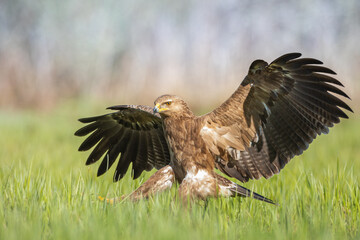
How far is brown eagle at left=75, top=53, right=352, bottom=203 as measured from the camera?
4.17 m

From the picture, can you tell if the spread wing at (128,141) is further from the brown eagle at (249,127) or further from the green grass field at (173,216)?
the brown eagle at (249,127)

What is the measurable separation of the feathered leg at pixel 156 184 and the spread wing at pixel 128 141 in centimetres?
72

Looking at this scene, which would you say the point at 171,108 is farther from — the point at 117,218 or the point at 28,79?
the point at 28,79

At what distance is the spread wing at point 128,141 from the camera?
5055mm

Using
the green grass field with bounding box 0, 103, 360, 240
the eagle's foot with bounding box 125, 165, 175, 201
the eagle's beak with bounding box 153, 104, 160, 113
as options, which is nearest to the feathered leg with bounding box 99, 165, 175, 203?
the eagle's foot with bounding box 125, 165, 175, 201

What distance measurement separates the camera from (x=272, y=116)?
4.42 metres

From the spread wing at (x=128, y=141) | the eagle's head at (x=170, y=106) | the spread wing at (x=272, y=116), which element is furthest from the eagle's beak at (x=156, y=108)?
the spread wing at (x=128, y=141)

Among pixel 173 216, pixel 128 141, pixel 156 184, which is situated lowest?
pixel 173 216

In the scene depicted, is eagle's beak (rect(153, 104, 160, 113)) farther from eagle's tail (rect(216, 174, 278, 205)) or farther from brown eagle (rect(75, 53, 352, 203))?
eagle's tail (rect(216, 174, 278, 205))

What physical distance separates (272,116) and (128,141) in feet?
5.69

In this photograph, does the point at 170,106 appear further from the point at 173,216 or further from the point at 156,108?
the point at 173,216

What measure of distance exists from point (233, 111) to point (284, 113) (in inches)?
21.0

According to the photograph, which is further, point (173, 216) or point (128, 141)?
point (128, 141)

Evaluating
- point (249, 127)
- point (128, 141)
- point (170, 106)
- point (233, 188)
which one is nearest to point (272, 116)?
point (249, 127)
